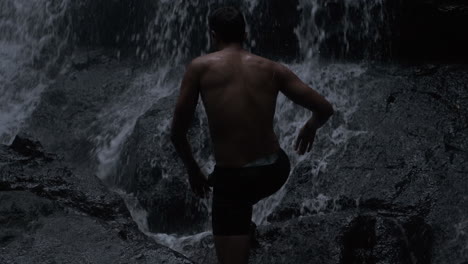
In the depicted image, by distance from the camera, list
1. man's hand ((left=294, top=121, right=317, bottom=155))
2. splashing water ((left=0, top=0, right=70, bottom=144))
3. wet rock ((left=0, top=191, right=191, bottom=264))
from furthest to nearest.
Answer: splashing water ((left=0, top=0, right=70, bottom=144)) < wet rock ((left=0, top=191, right=191, bottom=264)) < man's hand ((left=294, top=121, right=317, bottom=155))

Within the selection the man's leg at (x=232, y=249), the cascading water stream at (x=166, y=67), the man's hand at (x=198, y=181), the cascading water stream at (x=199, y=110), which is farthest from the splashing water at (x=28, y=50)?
the man's leg at (x=232, y=249)

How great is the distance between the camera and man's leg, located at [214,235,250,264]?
10.2 ft

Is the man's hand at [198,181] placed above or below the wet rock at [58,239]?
above

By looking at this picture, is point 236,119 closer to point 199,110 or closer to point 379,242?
point 379,242

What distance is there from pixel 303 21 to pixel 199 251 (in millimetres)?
3844

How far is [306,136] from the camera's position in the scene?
3352 mm

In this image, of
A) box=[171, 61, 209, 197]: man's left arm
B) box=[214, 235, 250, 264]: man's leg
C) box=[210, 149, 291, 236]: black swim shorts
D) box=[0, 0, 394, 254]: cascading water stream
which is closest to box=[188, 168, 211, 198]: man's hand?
box=[171, 61, 209, 197]: man's left arm

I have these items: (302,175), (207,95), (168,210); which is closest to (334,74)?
(302,175)

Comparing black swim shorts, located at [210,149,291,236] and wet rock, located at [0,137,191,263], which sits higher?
black swim shorts, located at [210,149,291,236]

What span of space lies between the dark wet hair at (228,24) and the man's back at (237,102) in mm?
95

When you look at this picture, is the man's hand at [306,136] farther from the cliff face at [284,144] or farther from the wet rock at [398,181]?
the wet rock at [398,181]

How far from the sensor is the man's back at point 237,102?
316 cm

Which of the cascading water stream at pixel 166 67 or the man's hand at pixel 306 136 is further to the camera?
the cascading water stream at pixel 166 67

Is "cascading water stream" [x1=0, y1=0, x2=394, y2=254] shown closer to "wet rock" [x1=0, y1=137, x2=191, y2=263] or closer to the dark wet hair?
"wet rock" [x1=0, y1=137, x2=191, y2=263]
